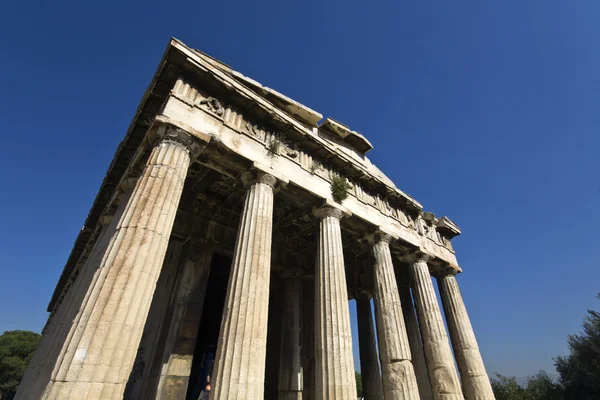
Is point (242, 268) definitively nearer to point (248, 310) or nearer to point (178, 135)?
point (248, 310)

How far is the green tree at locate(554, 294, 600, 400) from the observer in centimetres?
1845

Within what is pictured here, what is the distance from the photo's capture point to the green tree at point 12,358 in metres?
35.3

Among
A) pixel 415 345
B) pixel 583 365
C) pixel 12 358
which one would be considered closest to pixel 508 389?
pixel 583 365

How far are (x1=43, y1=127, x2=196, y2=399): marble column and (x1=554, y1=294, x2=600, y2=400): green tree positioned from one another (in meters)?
25.5

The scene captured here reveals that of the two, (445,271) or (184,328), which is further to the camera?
(445,271)

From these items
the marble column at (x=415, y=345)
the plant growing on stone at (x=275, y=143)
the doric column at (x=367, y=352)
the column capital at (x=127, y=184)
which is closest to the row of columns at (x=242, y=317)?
the plant growing on stone at (x=275, y=143)

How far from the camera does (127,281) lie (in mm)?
5449

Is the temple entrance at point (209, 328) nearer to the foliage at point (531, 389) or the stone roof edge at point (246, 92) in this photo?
the stone roof edge at point (246, 92)

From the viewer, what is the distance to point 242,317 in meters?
6.69

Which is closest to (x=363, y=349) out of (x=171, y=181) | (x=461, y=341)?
(x=461, y=341)

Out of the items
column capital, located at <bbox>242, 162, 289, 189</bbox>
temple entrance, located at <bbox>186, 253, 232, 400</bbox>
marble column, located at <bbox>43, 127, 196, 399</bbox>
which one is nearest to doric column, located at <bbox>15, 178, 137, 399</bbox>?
marble column, located at <bbox>43, 127, 196, 399</bbox>

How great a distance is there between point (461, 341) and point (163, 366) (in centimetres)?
1163

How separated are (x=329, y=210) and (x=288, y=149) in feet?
8.30

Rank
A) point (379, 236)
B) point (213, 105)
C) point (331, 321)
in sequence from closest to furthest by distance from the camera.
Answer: point (331, 321)
point (213, 105)
point (379, 236)
